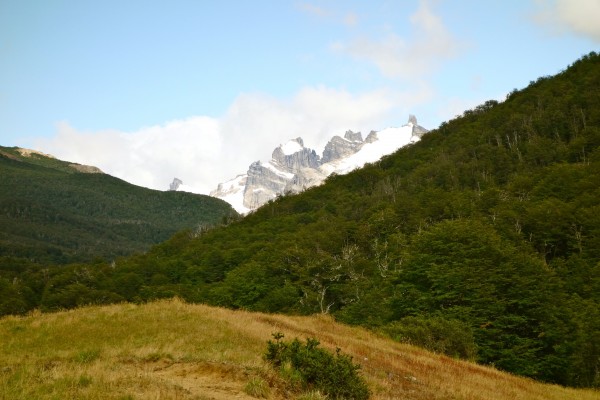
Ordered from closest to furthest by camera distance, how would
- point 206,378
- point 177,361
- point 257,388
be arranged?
1. point 257,388
2. point 206,378
3. point 177,361

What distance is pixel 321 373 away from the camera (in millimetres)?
12031

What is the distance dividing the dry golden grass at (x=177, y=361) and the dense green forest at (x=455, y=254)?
849cm

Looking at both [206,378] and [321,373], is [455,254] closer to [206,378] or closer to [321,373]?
[321,373]

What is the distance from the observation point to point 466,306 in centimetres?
4319

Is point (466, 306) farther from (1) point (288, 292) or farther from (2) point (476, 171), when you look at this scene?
(2) point (476, 171)

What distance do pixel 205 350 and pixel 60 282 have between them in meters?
129

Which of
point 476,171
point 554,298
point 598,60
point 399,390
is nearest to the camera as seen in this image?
point 399,390

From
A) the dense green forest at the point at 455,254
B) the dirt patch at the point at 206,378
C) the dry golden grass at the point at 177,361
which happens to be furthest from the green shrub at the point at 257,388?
the dense green forest at the point at 455,254

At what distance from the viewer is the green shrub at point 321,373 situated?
11.7 m

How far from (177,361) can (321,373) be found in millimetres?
3705

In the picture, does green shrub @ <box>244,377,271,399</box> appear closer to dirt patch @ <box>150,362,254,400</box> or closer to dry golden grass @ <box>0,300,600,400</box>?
dry golden grass @ <box>0,300,600,400</box>

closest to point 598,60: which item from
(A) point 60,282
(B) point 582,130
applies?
(B) point 582,130

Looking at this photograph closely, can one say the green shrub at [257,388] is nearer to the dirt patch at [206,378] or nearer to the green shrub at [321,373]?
the dirt patch at [206,378]

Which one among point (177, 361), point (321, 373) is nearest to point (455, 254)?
point (321, 373)
